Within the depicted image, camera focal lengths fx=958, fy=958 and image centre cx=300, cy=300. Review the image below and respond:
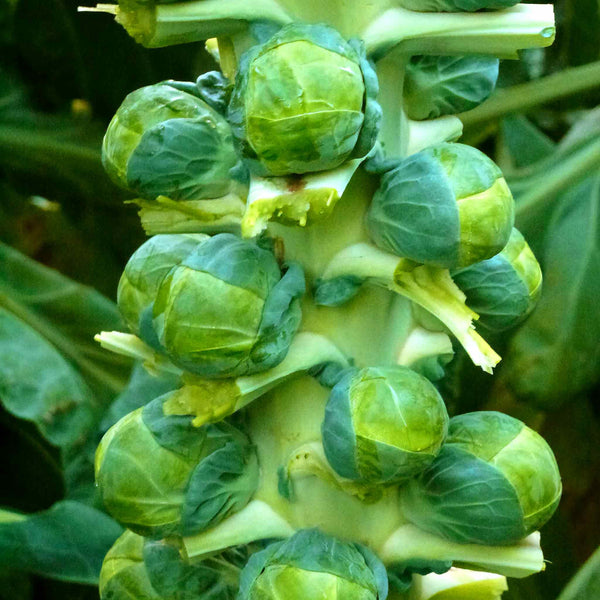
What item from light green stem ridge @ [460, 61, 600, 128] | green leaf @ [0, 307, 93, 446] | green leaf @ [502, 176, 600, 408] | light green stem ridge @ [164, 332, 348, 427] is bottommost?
green leaf @ [502, 176, 600, 408]

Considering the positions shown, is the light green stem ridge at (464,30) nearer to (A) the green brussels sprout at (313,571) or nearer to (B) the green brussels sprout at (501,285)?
(B) the green brussels sprout at (501,285)

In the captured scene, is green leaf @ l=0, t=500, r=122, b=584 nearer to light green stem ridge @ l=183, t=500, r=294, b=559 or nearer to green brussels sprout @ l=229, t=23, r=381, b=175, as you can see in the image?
light green stem ridge @ l=183, t=500, r=294, b=559

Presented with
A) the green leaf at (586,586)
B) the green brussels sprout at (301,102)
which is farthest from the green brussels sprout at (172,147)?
the green leaf at (586,586)

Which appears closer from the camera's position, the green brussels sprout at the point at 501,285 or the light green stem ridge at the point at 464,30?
the light green stem ridge at the point at 464,30

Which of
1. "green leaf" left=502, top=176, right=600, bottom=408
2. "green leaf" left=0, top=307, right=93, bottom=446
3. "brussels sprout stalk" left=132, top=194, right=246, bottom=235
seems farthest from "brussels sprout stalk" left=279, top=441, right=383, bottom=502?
"green leaf" left=502, top=176, right=600, bottom=408

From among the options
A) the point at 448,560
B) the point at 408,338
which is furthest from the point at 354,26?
the point at 448,560

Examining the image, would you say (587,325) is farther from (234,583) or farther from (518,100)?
(234,583)
